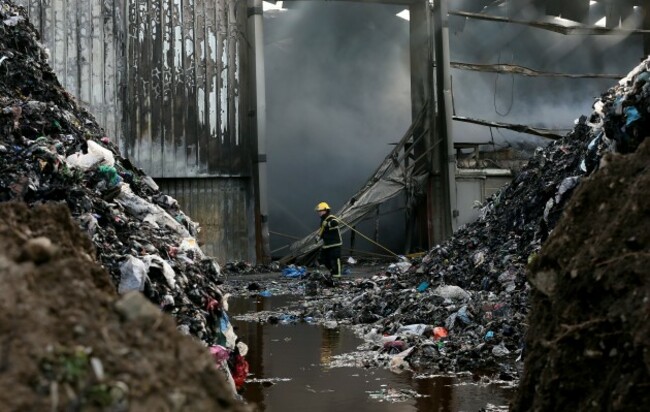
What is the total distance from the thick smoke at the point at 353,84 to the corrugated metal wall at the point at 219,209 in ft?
11.5

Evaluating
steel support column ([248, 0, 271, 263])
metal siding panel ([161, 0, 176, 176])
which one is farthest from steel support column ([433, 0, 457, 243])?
metal siding panel ([161, 0, 176, 176])

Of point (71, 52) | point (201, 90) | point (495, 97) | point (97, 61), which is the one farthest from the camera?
point (495, 97)

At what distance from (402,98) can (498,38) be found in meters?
2.70

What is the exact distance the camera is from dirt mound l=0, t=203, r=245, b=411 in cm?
190

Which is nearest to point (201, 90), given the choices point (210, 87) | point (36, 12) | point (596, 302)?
point (210, 87)

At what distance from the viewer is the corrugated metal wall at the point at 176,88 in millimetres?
15328

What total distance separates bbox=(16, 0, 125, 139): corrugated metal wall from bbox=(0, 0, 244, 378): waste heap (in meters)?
6.83

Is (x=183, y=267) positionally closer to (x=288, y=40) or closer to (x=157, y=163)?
(x=157, y=163)

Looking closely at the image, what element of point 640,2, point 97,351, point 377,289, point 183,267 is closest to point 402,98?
point 640,2

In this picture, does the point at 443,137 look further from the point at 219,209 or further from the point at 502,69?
the point at 219,209

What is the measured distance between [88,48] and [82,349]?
14.2m

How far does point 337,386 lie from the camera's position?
6.25 m

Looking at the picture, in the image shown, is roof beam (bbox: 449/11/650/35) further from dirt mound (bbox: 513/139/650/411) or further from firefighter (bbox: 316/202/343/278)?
dirt mound (bbox: 513/139/650/411)

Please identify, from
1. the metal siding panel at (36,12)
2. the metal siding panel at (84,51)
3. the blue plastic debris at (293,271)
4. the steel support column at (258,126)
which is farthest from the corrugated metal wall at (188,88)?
the blue plastic debris at (293,271)
